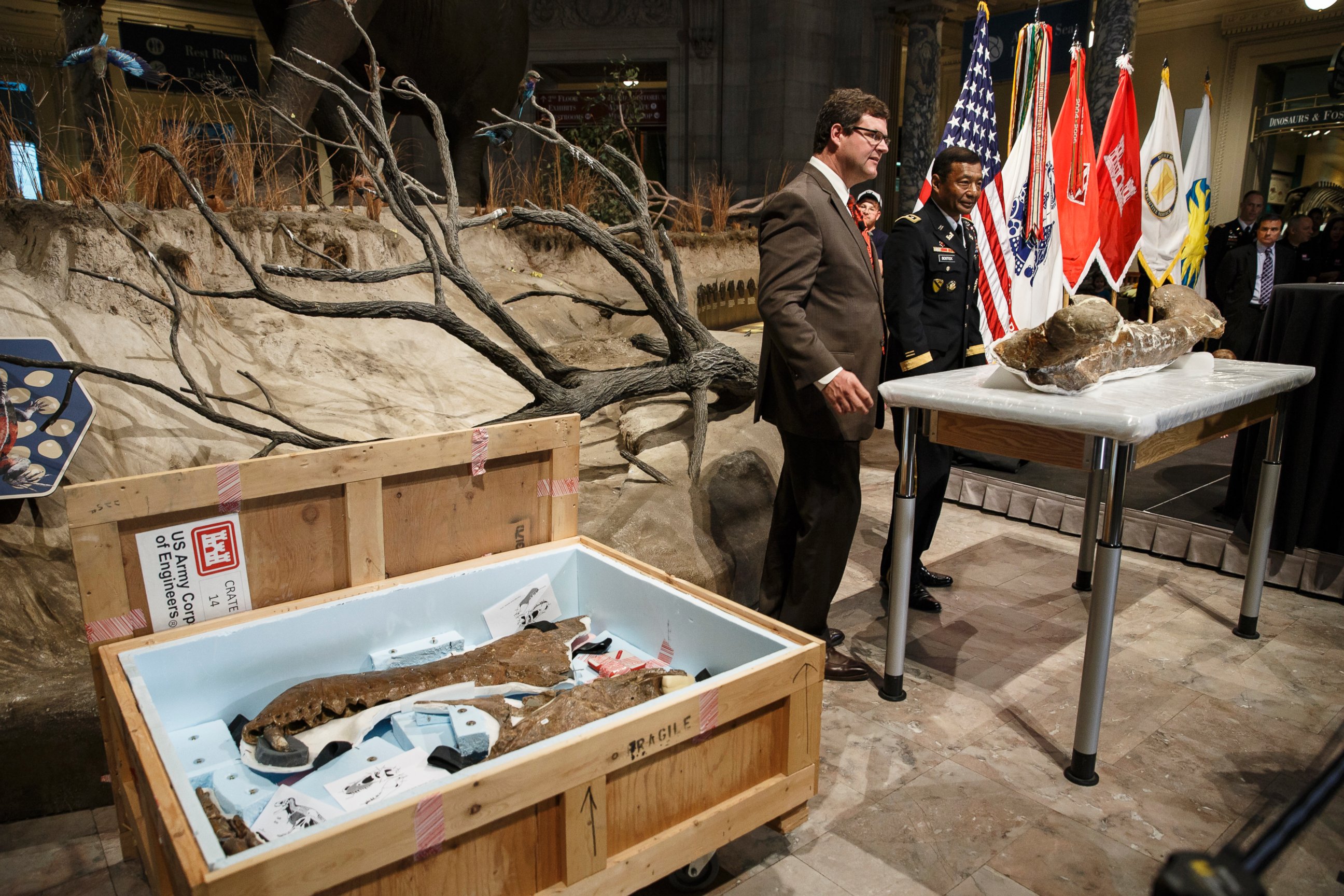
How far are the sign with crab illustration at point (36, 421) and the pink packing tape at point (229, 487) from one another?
1.19 m

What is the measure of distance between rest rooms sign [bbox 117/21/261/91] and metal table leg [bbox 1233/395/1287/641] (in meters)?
7.15

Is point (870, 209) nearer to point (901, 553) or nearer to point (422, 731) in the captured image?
point (901, 553)

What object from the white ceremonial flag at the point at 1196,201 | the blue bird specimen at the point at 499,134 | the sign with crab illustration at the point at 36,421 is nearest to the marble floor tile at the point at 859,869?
the sign with crab illustration at the point at 36,421

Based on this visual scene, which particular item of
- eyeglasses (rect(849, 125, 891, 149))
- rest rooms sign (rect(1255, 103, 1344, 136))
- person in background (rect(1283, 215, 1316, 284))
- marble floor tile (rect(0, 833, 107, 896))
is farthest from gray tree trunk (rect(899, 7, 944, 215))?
marble floor tile (rect(0, 833, 107, 896))

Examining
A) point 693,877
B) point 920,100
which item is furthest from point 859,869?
point 920,100

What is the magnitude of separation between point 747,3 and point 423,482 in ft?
32.0

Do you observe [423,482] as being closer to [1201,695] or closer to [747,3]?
[1201,695]

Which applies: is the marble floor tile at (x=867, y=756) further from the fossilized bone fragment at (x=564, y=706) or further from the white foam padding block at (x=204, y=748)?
the white foam padding block at (x=204, y=748)

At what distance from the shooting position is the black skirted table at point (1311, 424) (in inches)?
130

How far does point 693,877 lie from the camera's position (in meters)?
1.84

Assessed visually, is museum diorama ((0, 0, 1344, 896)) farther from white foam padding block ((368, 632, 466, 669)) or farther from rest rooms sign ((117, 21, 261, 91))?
rest rooms sign ((117, 21, 261, 91))

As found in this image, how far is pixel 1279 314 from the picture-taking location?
11.4ft

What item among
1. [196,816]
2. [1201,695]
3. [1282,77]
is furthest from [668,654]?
[1282,77]

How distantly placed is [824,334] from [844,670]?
3.42 ft
